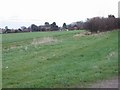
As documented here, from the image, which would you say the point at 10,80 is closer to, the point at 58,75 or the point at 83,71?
the point at 58,75

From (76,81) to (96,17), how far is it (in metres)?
62.8

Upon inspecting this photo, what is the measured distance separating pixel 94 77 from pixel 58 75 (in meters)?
1.35

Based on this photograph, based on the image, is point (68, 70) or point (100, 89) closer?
point (100, 89)

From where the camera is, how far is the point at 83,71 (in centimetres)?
1195

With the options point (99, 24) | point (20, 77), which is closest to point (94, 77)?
point (20, 77)

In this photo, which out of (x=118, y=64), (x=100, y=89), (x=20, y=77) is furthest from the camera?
(x=118, y=64)

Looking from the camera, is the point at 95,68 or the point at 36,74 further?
the point at 95,68

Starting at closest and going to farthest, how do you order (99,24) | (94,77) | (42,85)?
(42,85)
(94,77)
(99,24)

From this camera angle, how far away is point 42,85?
9.43m

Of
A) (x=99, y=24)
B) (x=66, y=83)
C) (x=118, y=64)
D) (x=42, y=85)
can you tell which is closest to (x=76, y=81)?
(x=66, y=83)

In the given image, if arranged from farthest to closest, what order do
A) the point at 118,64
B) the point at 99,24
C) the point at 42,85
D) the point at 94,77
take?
1. the point at 99,24
2. the point at 118,64
3. the point at 94,77
4. the point at 42,85

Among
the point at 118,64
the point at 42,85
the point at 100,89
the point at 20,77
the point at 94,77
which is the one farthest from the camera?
the point at 118,64

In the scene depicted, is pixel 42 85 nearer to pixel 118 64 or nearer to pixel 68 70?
pixel 68 70

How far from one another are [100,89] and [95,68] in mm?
4015
